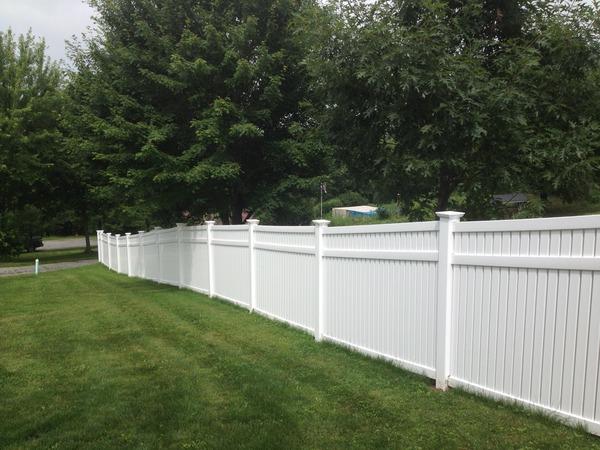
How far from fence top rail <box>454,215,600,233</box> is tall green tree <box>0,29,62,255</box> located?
2479 centimetres

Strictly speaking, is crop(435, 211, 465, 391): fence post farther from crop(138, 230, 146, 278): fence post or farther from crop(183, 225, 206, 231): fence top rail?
crop(138, 230, 146, 278): fence post

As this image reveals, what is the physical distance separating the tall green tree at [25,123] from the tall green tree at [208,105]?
1476 centimetres

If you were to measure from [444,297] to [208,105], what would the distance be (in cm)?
824

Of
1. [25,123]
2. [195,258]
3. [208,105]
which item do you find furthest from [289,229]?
[25,123]

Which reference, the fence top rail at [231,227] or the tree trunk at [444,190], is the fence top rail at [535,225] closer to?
the tree trunk at [444,190]

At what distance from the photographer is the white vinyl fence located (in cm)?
364

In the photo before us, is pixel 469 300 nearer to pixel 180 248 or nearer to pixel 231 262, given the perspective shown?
pixel 231 262

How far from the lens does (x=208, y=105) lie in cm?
1154

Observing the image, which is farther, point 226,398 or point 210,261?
point 210,261

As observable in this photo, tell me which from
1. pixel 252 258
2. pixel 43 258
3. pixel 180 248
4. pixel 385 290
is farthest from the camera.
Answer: pixel 43 258

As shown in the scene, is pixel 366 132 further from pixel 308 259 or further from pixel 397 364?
pixel 397 364

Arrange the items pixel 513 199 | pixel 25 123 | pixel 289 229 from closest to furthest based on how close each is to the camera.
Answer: pixel 289 229, pixel 513 199, pixel 25 123

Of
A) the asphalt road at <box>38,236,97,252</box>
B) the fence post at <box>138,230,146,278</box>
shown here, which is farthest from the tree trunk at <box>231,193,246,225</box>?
the asphalt road at <box>38,236,97,252</box>

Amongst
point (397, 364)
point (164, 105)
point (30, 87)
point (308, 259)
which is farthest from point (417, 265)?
point (30, 87)
